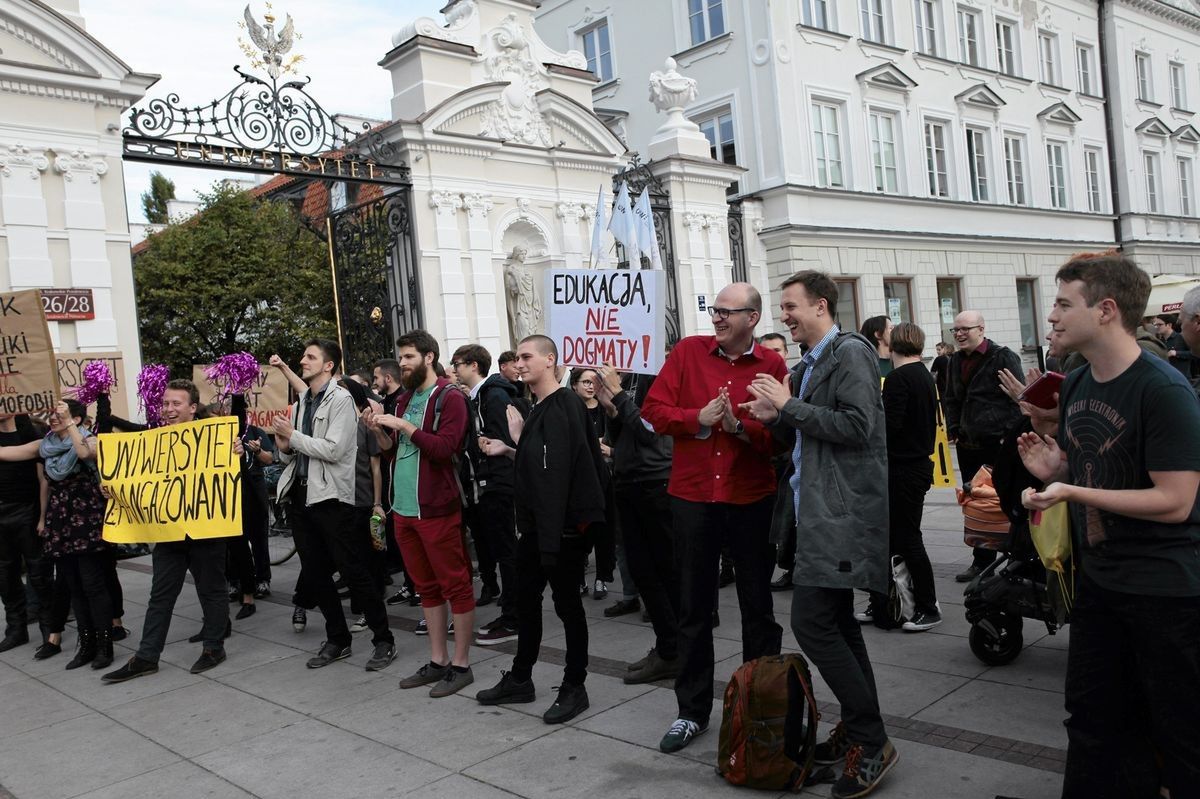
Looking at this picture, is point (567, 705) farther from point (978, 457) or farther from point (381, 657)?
point (978, 457)

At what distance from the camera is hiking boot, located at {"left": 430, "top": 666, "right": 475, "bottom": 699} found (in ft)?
17.6

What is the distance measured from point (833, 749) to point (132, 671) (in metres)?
4.66

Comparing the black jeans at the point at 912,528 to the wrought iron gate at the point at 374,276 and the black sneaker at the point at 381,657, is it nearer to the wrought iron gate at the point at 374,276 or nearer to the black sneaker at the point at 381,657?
the black sneaker at the point at 381,657

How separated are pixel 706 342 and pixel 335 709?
115 inches

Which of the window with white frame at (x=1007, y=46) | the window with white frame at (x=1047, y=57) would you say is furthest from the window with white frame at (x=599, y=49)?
the window with white frame at (x=1047, y=57)

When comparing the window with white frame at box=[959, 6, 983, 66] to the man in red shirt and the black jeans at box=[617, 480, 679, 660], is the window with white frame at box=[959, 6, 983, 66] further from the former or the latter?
the man in red shirt

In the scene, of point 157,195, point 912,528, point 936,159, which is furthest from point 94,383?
point 157,195

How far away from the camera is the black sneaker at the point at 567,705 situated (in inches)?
188

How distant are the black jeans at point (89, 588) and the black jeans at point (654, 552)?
366 cm

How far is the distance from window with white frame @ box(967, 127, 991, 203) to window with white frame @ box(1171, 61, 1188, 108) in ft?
39.6

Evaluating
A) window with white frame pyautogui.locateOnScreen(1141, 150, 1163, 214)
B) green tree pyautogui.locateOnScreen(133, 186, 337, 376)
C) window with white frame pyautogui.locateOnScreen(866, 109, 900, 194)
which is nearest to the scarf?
window with white frame pyautogui.locateOnScreen(866, 109, 900, 194)

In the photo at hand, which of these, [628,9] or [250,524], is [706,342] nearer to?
[250,524]

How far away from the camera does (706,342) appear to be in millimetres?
4461

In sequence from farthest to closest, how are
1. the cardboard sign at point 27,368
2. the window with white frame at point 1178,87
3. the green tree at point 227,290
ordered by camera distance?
the window with white frame at point 1178,87 → the green tree at point 227,290 → the cardboard sign at point 27,368
